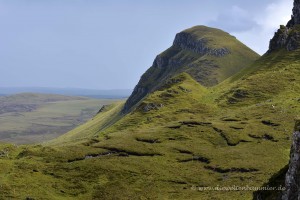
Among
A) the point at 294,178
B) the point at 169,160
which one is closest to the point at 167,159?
the point at 169,160

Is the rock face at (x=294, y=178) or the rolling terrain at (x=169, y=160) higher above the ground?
the rock face at (x=294, y=178)

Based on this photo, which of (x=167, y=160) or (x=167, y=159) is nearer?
(x=167, y=160)

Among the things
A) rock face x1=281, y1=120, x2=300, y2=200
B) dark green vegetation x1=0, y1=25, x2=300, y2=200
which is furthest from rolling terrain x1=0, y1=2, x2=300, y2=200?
rock face x1=281, y1=120, x2=300, y2=200

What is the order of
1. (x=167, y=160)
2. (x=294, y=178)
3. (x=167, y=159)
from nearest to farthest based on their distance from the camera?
(x=294, y=178) < (x=167, y=160) < (x=167, y=159)

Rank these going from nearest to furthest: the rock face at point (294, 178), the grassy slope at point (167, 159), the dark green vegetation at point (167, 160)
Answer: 1. the rock face at point (294, 178)
2. the dark green vegetation at point (167, 160)
3. the grassy slope at point (167, 159)

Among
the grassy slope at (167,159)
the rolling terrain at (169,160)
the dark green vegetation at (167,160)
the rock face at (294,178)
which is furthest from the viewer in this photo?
the grassy slope at (167,159)

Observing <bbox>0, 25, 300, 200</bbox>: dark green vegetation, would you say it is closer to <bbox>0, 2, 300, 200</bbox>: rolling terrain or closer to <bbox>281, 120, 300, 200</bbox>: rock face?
<bbox>0, 2, 300, 200</bbox>: rolling terrain

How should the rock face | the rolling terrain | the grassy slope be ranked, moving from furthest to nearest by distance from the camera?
the grassy slope
the rolling terrain
the rock face

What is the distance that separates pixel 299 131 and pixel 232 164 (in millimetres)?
62202

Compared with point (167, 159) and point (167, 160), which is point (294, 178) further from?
point (167, 159)

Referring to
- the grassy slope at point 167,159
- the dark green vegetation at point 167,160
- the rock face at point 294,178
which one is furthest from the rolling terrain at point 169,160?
the rock face at point 294,178

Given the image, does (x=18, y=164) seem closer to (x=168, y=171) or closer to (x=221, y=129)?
(x=168, y=171)

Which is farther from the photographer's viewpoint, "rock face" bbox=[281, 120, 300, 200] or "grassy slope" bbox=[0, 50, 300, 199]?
"grassy slope" bbox=[0, 50, 300, 199]

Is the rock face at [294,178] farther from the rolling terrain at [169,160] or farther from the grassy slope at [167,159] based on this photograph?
the grassy slope at [167,159]
